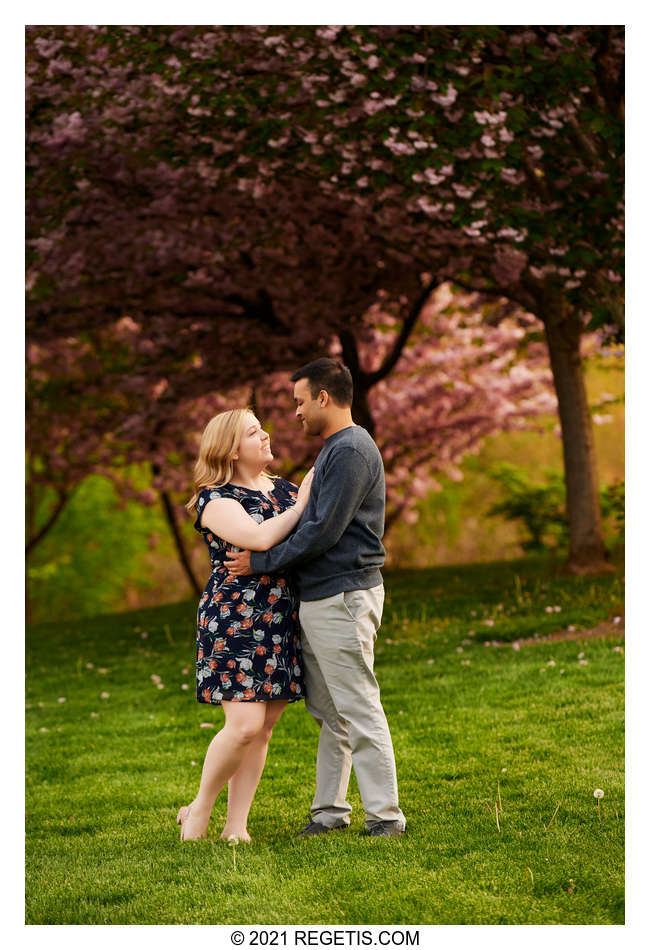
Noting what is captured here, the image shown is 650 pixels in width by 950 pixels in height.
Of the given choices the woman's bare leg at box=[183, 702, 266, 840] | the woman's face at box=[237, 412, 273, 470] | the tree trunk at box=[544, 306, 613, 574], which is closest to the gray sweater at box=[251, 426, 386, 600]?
the woman's face at box=[237, 412, 273, 470]

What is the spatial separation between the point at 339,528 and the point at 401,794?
69.6 inches

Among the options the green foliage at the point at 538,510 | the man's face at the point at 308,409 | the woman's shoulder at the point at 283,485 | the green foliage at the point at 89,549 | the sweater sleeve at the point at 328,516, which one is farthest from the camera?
the green foliage at the point at 89,549

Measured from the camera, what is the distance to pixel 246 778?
14.5 ft

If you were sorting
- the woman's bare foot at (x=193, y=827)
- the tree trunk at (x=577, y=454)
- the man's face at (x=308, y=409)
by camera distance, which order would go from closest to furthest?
the man's face at (x=308, y=409)
the woman's bare foot at (x=193, y=827)
the tree trunk at (x=577, y=454)

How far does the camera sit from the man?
4.14 metres

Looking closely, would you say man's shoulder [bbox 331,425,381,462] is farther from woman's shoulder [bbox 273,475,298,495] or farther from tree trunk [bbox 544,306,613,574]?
tree trunk [bbox 544,306,613,574]

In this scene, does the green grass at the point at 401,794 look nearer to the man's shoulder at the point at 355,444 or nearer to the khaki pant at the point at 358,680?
the khaki pant at the point at 358,680

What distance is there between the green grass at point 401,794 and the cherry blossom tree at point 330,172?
3.12m

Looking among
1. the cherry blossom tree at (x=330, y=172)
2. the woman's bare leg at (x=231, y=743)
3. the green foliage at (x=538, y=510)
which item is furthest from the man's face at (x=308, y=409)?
the green foliage at (x=538, y=510)

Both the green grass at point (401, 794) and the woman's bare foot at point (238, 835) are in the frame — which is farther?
the woman's bare foot at point (238, 835)

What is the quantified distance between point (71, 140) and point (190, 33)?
5.11ft

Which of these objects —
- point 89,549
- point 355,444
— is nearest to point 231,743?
point 355,444

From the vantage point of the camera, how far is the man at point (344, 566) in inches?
163

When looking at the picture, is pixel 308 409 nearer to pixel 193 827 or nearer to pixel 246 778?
pixel 246 778
